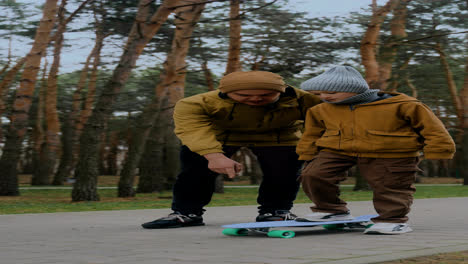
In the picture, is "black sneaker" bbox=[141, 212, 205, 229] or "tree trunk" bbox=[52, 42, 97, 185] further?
"tree trunk" bbox=[52, 42, 97, 185]

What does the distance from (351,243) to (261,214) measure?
164 cm

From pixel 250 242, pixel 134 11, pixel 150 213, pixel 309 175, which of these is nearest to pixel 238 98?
pixel 309 175

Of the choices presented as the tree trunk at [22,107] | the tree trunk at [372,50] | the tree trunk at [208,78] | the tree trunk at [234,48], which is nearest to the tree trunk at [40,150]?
the tree trunk at [208,78]

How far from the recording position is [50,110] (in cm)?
2797

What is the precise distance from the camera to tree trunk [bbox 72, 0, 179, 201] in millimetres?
13672

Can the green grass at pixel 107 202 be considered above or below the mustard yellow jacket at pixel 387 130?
below

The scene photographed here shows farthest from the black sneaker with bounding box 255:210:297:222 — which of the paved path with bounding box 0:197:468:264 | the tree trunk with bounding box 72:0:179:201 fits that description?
the tree trunk with bounding box 72:0:179:201

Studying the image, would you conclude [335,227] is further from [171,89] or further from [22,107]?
[171,89]

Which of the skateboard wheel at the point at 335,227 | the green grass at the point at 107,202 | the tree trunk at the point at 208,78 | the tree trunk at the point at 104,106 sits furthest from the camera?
the tree trunk at the point at 208,78

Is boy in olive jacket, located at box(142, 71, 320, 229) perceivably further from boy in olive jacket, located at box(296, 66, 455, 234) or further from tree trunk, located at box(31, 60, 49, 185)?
tree trunk, located at box(31, 60, 49, 185)

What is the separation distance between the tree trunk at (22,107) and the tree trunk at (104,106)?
11.9 feet

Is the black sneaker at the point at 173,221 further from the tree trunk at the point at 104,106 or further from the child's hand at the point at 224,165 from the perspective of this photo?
the tree trunk at the point at 104,106

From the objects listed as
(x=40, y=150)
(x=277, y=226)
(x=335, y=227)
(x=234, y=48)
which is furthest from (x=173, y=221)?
(x=40, y=150)

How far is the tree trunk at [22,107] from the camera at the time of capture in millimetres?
16766
